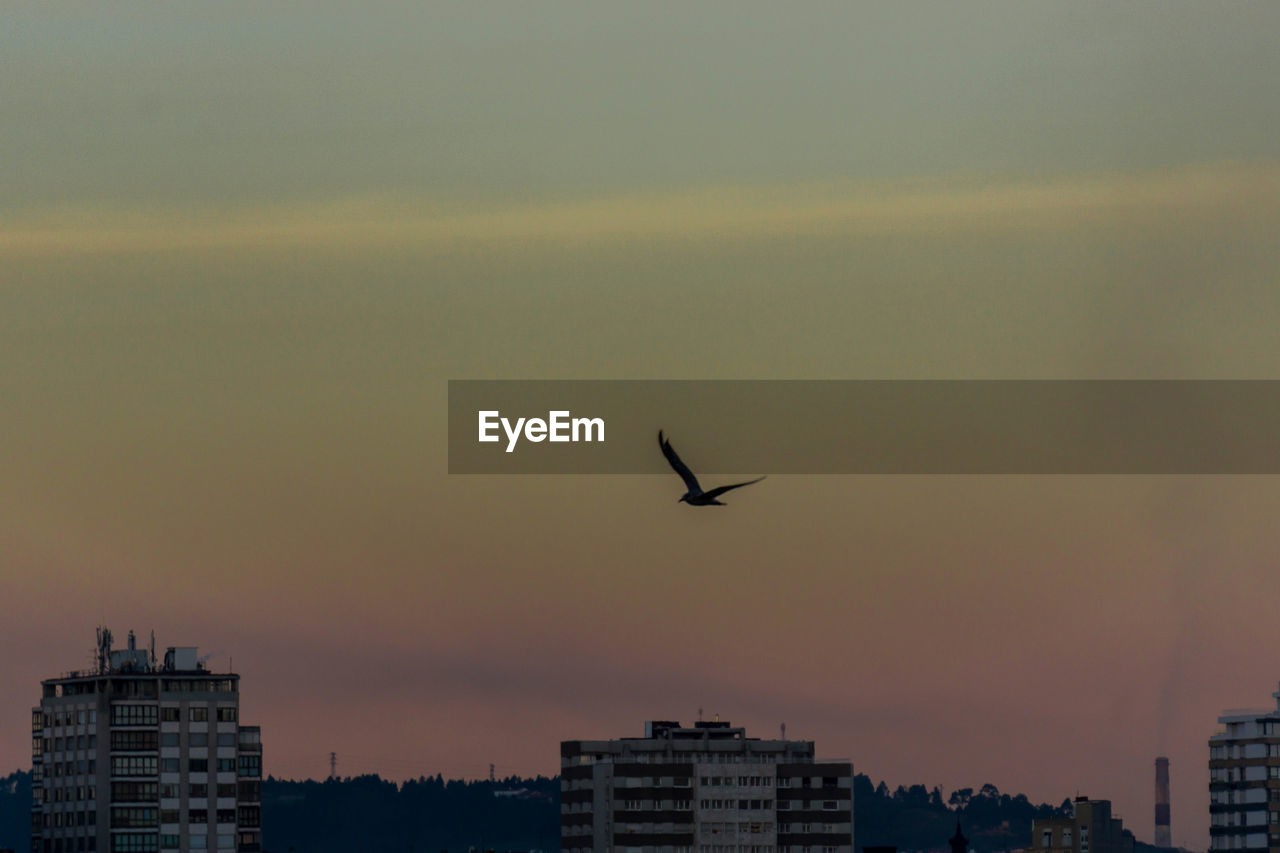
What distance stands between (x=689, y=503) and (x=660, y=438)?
13.1 feet

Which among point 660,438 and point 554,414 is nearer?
point 660,438

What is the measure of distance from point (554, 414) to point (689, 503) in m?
18.3

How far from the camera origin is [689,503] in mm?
113625

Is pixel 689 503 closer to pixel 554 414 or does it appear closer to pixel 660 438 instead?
pixel 660 438

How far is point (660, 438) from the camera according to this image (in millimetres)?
110688

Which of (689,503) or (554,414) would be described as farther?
(554,414)

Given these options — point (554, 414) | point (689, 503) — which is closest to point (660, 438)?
point (689, 503)

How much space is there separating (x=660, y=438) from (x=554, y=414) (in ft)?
67.5

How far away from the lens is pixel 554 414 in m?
131
